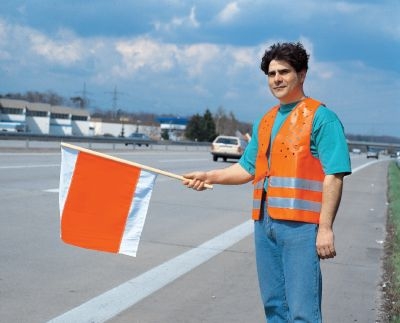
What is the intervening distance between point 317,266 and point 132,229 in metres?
1.49

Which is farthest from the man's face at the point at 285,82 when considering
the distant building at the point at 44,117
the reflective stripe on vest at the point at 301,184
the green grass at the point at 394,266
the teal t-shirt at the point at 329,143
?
the distant building at the point at 44,117

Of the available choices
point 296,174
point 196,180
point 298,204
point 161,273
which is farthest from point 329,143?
point 161,273

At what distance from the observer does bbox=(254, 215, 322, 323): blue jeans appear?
3.82m

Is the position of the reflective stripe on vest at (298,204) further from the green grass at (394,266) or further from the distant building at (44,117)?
Result: the distant building at (44,117)

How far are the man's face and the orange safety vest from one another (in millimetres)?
100

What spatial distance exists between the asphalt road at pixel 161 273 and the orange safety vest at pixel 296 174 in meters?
2.43

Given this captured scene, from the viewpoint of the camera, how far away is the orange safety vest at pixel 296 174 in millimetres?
3836

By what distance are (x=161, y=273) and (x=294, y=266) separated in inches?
160

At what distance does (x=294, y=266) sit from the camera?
3846 millimetres

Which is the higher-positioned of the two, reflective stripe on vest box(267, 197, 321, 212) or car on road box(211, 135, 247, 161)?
reflective stripe on vest box(267, 197, 321, 212)

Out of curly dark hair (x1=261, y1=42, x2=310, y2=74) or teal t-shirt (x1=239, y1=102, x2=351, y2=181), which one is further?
curly dark hair (x1=261, y1=42, x2=310, y2=74)

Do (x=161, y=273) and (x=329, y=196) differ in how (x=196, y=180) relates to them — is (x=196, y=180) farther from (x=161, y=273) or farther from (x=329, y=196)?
(x=161, y=273)

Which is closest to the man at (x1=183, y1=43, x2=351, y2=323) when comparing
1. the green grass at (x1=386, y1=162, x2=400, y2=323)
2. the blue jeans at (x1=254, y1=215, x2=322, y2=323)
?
the blue jeans at (x1=254, y1=215, x2=322, y2=323)

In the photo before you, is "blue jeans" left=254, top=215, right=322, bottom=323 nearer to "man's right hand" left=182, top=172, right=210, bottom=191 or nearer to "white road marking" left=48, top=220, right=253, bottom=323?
"man's right hand" left=182, top=172, right=210, bottom=191
